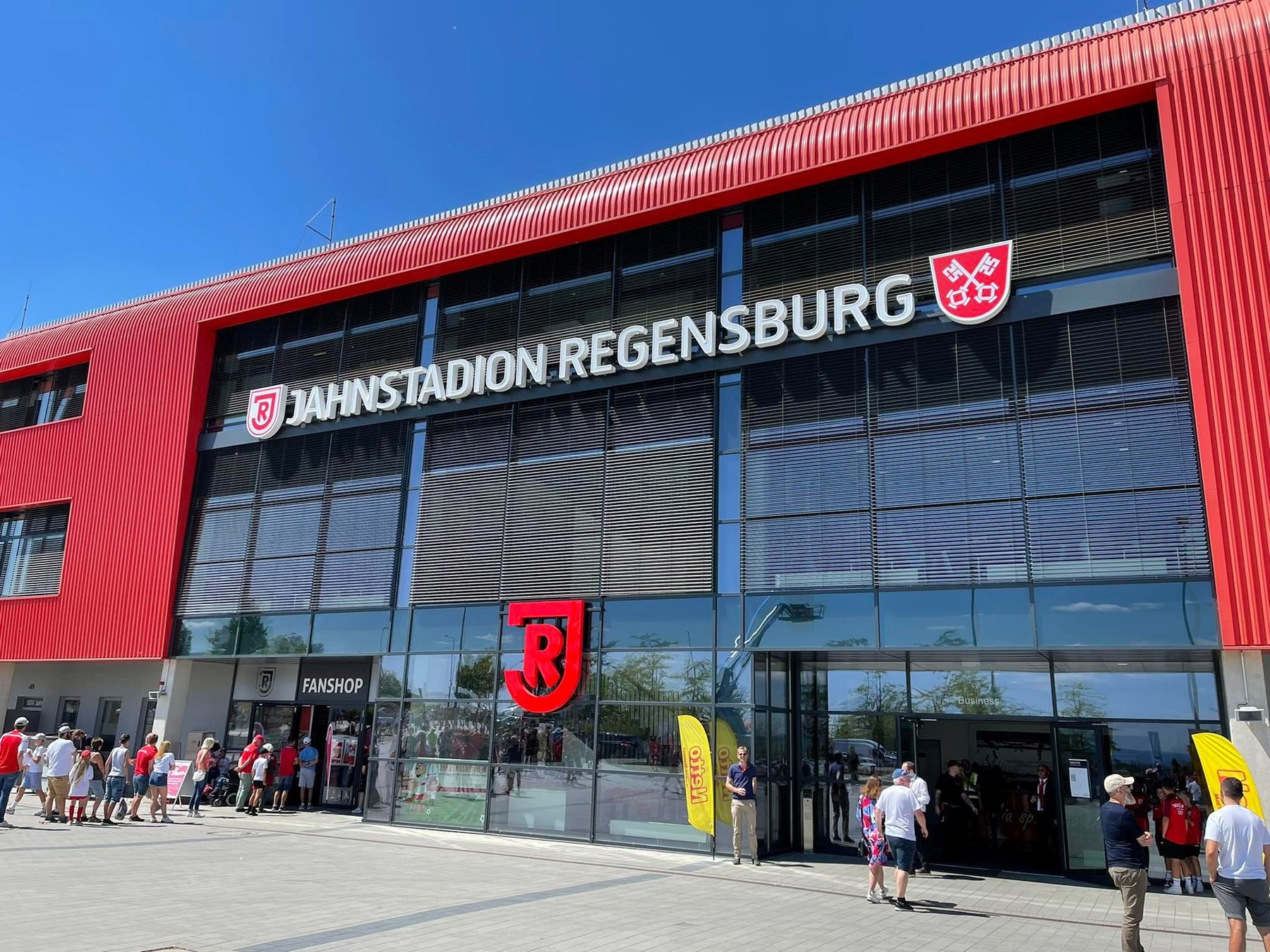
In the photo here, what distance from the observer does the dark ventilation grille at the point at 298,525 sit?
20.2 m

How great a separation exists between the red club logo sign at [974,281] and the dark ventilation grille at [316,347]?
11.1m

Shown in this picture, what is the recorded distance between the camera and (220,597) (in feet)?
72.2

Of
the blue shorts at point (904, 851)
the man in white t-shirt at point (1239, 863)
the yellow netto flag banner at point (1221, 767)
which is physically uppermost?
the yellow netto flag banner at point (1221, 767)

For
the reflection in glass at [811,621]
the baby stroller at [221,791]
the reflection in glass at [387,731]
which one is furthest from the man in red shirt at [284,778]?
the reflection in glass at [811,621]

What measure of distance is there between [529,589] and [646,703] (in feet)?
10.7

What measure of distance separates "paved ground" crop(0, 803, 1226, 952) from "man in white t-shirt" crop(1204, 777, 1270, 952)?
73.9 inches

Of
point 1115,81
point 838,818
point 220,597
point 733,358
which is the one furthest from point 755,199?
point 220,597

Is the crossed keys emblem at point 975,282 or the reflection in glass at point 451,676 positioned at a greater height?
the crossed keys emblem at point 975,282

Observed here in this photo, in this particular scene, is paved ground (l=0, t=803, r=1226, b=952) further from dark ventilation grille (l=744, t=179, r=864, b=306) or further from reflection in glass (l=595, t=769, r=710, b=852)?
dark ventilation grille (l=744, t=179, r=864, b=306)

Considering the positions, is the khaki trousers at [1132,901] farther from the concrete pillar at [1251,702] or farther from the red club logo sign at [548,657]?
the red club logo sign at [548,657]

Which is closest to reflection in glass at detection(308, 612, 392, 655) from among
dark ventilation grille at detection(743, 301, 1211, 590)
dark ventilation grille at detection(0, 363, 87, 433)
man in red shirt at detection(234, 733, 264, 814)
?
man in red shirt at detection(234, 733, 264, 814)

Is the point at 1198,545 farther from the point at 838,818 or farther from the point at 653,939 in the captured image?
the point at 653,939

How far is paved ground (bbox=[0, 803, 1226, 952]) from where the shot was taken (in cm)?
897

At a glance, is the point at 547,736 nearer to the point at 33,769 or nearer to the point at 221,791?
the point at 221,791
